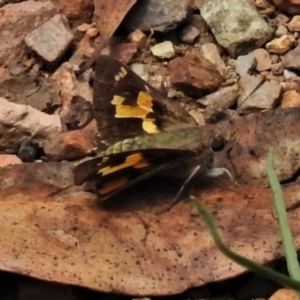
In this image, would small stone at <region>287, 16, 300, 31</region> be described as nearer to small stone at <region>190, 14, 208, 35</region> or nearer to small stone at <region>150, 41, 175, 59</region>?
small stone at <region>190, 14, 208, 35</region>

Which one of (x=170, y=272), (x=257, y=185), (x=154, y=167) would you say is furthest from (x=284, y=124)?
(x=170, y=272)

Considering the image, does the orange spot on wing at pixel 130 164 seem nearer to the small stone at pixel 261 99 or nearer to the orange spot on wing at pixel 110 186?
the orange spot on wing at pixel 110 186

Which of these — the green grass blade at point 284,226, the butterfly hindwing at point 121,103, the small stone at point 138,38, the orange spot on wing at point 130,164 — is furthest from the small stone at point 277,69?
the green grass blade at point 284,226

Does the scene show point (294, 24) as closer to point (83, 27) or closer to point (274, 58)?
point (274, 58)

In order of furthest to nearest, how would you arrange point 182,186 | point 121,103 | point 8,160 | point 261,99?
point 261,99, point 8,160, point 121,103, point 182,186

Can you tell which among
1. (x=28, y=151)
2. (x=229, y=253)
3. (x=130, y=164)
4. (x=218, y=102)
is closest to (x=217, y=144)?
(x=130, y=164)

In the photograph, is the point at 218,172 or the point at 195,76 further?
the point at 195,76
